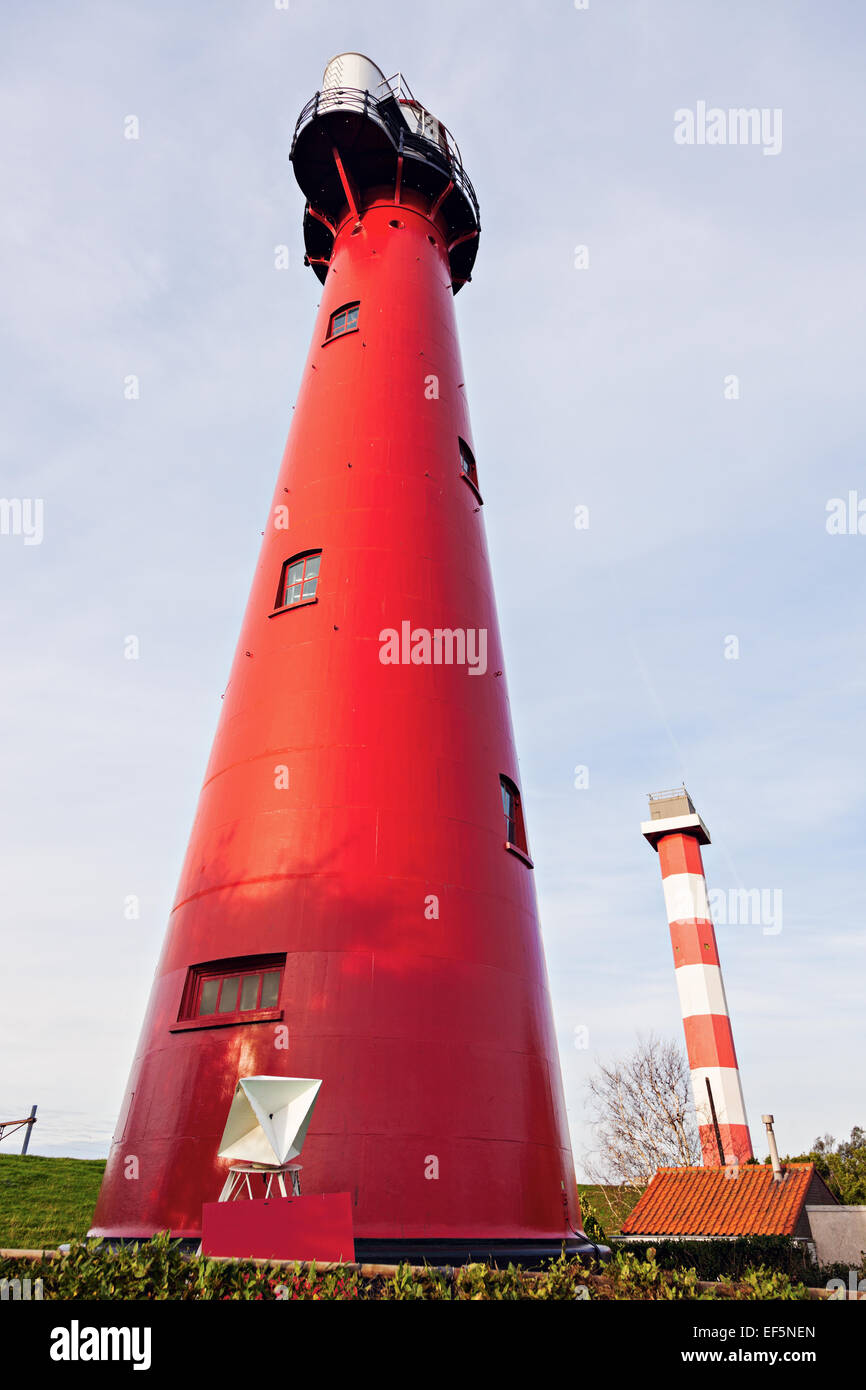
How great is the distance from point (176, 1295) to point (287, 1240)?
1790 mm

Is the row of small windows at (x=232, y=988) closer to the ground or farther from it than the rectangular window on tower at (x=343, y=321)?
closer to the ground

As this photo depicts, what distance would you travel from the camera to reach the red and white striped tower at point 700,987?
27250mm

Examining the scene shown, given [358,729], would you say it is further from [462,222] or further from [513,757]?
[462,222]

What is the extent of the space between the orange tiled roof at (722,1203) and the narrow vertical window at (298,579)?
19.1 meters

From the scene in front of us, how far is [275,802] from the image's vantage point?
10711 mm

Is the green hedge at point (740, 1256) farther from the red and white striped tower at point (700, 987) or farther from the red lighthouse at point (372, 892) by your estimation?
the red lighthouse at point (372, 892)

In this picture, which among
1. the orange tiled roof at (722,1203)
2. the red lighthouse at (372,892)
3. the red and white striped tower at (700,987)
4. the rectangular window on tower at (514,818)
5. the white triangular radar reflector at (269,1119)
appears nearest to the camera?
the white triangular radar reflector at (269,1119)

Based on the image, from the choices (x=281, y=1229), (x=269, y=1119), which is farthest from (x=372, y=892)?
(x=281, y=1229)

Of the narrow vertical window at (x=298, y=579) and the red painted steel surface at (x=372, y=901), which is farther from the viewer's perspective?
the narrow vertical window at (x=298, y=579)

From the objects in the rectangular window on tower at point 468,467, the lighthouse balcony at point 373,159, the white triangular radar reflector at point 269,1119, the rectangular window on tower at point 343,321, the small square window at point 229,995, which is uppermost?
the lighthouse balcony at point 373,159

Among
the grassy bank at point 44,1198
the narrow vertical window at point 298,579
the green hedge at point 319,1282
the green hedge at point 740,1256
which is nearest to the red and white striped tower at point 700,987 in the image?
the green hedge at point 740,1256

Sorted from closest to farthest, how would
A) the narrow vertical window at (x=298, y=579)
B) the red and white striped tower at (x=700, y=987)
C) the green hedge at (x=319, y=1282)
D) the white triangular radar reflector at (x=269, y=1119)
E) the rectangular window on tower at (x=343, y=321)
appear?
the green hedge at (x=319, y=1282) → the white triangular radar reflector at (x=269, y=1119) → the narrow vertical window at (x=298, y=579) → the rectangular window on tower at (x=343, y=321) → the red and white striped tower at (x=700, y=987)

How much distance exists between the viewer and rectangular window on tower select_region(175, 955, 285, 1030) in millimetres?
9352
